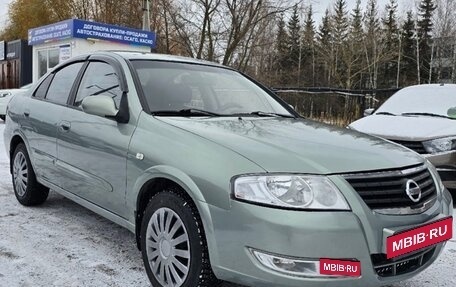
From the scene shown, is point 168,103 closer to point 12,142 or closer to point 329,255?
point 329,255

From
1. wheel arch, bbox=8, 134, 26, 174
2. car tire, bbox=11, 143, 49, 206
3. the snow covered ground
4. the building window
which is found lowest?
the snow covered ground

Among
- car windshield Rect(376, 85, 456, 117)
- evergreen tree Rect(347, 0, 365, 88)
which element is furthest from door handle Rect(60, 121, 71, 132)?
evergreen tree Rect(347, 0, 365, 88)

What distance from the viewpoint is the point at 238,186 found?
233 centimetres

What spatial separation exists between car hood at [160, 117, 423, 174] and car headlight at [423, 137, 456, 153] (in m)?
2.31

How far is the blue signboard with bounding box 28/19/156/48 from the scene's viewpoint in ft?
56.5

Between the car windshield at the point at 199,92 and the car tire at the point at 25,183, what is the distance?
5.92ft

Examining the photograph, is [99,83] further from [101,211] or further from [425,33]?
[425,33]

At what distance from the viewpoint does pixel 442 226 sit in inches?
103

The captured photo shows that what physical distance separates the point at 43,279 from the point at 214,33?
25.4 metres

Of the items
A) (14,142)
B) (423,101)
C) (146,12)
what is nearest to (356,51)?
(146,12)

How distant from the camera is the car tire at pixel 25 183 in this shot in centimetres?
455

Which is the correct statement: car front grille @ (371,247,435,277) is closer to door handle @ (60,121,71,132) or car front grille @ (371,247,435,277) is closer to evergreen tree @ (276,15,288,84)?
door handle @ (60,121,71,132)

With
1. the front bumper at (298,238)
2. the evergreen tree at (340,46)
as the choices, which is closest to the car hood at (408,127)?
the front bumper at (298,238)

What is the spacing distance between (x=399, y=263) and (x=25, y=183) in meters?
3.67
